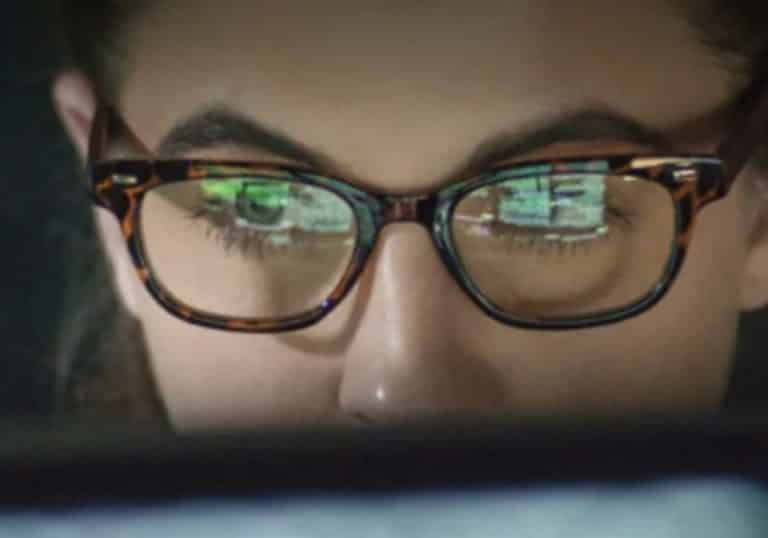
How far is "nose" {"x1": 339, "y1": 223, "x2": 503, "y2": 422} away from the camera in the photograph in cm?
62

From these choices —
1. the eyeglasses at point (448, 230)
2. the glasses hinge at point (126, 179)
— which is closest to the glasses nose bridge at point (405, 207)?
the eyeglasses at point (448, 230)

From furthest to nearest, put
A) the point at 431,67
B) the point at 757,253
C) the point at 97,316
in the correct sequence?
the point at 97,316 → the point at 757,253 → the point at 431,67

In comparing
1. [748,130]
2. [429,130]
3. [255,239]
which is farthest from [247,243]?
[748,130]

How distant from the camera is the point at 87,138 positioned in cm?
74

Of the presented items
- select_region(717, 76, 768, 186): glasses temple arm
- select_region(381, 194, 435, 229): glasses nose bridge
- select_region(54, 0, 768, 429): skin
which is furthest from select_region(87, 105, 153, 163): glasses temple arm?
select_region(717, 76, 768, 186): glasses temple arm

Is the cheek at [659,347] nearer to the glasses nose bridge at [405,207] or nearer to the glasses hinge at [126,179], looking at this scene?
the glasses nose bridge at [405,207]

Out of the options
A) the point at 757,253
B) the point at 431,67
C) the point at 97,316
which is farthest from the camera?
the point at 97,316

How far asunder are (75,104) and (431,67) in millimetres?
238

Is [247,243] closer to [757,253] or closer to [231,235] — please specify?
[231,235]

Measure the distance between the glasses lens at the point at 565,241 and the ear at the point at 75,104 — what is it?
8.7 inches

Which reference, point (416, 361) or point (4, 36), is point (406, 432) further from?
point (4, 36)

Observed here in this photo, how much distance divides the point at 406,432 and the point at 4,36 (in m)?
0.49

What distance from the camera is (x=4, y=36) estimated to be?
0.74m

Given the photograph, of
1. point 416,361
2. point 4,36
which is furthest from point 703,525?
point 4,36
